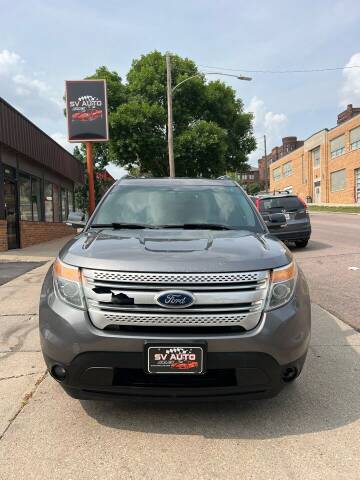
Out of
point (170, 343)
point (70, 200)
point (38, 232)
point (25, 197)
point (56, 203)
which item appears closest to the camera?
point (170, 343)

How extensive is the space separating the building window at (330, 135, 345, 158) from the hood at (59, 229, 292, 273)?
53.4 metres

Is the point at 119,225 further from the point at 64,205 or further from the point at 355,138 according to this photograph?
the point at 355,138

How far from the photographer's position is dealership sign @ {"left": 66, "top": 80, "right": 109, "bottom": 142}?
640 inches

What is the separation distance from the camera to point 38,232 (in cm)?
1811

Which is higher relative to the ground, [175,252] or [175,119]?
[175,119]

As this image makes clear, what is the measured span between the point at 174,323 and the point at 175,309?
0.09m

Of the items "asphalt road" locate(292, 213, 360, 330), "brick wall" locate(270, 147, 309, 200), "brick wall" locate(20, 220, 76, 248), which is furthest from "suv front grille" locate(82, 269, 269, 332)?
"brick wall" locate(270, 147, 309, 200)

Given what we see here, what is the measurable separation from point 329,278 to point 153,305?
6.36m

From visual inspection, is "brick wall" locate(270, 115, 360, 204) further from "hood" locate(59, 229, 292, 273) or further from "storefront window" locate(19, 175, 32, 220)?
"hood" locate(59, 229, 292, 273)

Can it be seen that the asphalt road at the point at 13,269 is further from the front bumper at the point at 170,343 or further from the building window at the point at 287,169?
the building window at the point at 287,169

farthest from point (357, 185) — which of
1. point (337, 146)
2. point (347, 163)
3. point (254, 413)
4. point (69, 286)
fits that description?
point (69, 286)

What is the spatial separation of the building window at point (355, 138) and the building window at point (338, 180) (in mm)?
3331

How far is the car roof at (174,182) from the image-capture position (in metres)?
5.02

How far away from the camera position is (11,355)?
4723 millimetres
